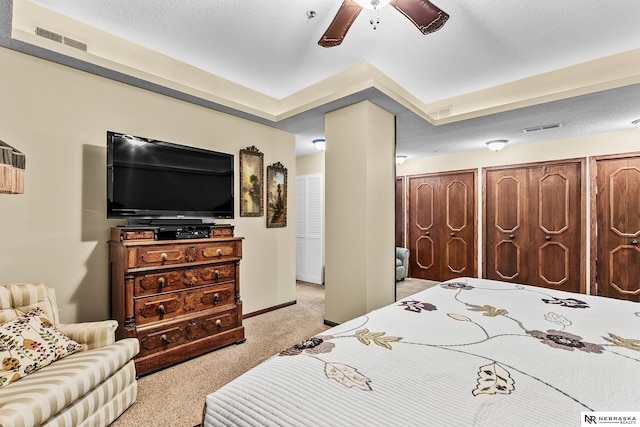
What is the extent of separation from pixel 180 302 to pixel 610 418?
102 inches

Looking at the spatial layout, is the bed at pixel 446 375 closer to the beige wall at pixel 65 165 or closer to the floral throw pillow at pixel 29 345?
the floral throw pillow at pixel 29 345

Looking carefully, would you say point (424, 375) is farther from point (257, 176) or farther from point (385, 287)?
point (257, 176)

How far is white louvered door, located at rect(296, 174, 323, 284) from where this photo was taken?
5422 mm

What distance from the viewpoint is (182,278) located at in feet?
8.14

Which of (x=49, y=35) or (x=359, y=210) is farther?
(x=359, y=210)

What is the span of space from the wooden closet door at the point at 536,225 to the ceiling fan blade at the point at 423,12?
13.1 ft

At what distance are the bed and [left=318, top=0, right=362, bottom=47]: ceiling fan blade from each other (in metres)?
1.81

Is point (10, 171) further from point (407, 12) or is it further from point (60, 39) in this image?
point (407, 12)

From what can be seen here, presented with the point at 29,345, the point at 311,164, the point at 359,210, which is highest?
the point at 311,164

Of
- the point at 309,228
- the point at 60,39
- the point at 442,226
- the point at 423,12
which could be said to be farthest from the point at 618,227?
the point at 60,39

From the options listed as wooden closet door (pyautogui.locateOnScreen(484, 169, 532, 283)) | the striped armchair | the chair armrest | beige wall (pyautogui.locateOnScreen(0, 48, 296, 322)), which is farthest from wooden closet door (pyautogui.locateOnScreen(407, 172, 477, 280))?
the chair armrest

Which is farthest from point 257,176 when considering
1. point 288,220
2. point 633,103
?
point 633,103

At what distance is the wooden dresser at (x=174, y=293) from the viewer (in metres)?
2.22

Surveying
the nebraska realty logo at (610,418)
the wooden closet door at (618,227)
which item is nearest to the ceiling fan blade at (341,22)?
the nebraska realty logo at (610,418)
